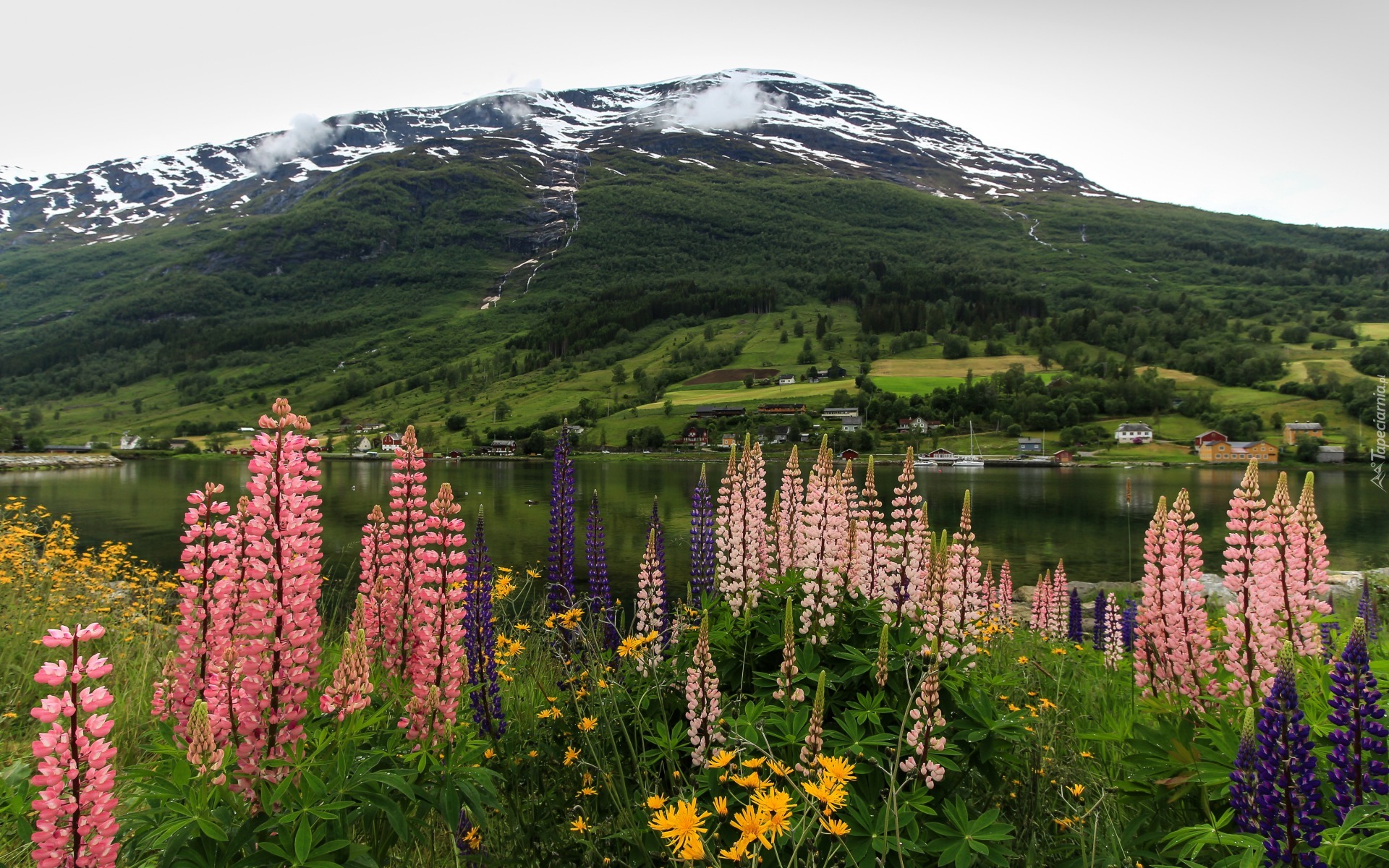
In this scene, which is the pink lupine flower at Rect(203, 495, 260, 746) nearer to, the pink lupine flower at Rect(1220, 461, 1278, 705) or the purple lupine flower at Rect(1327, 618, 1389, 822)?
the purple lupine flower at Rect(1327, 618, 1389, 822)

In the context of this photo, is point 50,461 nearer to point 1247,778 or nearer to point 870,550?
point 870,550

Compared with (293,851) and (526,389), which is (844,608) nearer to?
(293,851)

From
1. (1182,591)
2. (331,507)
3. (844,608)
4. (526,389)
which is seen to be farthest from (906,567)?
(526,389)

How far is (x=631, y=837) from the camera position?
12.9ft

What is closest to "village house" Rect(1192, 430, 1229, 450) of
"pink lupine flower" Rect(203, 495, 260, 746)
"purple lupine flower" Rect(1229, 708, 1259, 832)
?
"purple lupine flower" Rect(1229, 708, 1259, 832)

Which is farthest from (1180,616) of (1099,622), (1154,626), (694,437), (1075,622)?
(694,437)

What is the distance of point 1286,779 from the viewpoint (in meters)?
3.08

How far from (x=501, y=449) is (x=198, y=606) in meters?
141

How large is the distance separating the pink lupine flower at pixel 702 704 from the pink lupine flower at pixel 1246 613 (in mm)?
3569

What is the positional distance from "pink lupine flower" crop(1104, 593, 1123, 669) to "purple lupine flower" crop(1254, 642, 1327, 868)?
5.59 m

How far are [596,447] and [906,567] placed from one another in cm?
12891

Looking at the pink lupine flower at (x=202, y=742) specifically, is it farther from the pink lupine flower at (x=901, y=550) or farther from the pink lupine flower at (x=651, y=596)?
the pink lupine flower at (x=651, y=596)

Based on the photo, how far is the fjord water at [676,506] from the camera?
3791 cm

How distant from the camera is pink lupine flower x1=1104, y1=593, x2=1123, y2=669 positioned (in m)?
8.53
